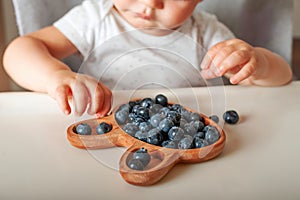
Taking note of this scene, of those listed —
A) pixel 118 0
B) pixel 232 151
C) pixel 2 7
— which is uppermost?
pixel 118 0

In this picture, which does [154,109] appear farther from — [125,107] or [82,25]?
[82,25]

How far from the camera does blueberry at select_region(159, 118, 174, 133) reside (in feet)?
2.19

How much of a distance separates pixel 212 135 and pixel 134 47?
43 centimetres

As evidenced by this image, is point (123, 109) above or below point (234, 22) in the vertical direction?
above

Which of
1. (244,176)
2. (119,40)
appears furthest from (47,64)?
(244,176)

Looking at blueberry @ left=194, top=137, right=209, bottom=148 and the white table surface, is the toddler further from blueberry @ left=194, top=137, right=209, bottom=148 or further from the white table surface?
blueberry @ left=194, top=137, right=209, bottom=148

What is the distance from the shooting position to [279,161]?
64cm

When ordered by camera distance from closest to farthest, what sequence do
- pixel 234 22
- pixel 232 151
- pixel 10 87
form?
pixel 232 151
pixel 234 22
pixel 10 87

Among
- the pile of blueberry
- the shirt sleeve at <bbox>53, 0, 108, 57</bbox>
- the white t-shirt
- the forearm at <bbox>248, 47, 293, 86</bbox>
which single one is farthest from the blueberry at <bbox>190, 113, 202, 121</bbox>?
the shirt sleeve at <bbox>53, 0, 108, 57</bbox>

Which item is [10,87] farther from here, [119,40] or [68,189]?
[68,189]

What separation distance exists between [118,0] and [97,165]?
440mm

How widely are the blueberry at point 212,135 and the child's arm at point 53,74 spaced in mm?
179

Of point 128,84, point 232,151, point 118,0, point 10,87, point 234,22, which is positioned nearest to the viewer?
point 232,151

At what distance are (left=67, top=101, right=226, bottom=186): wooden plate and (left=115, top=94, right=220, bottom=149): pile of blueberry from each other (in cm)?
1
